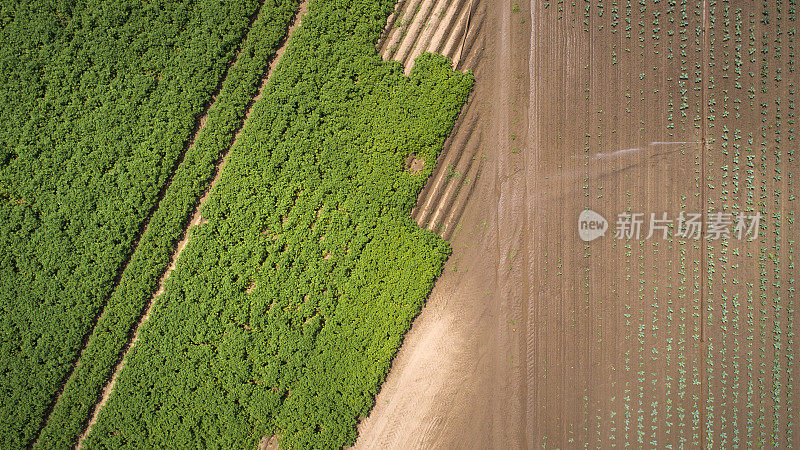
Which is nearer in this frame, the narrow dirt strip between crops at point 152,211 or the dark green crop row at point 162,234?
the dark green crop row at point 162,234

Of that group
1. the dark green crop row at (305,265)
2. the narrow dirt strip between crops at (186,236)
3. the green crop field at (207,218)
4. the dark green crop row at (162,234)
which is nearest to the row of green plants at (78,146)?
the green crop field at (207,218)

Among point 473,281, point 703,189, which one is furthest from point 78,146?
point 703,189

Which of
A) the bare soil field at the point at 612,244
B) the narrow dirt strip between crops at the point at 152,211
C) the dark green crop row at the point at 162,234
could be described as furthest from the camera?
the bare soil field at the point at 612,244

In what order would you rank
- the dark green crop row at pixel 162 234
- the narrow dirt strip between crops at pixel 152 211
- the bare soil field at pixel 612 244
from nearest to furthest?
1. the dark green crop row at pixel 162 234
2. the narrow dirt strip between crops at pixel 152 211
3. the bare soil field at pixel 612 244

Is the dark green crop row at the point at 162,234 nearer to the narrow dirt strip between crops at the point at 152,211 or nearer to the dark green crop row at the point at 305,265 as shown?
the narrow dirt strip between crops at the point at 152,211

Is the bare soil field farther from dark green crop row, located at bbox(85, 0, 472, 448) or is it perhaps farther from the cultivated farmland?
dark green crop row, located at bbox(85, 0, 472, 448)

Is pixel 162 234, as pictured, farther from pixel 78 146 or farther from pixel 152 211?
pixel 78 146

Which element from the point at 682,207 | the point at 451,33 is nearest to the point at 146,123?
the point at 451,33

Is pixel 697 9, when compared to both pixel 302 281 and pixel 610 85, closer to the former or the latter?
pixel 610 85
